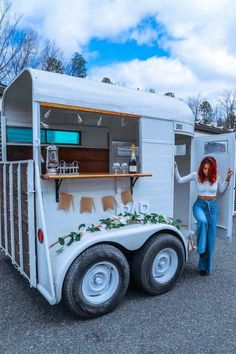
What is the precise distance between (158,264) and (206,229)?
0.81 metres

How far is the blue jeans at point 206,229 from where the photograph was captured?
128 inches

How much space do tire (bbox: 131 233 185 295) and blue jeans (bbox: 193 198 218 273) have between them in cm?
33

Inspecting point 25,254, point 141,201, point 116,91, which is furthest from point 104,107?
point 25,254

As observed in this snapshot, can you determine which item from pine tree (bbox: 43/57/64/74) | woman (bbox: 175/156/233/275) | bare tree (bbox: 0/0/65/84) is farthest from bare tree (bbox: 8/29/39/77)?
woman (bbox: 175/156/233/275)

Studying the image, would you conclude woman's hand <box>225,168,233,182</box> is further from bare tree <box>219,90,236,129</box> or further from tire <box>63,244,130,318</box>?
bare tree <box>219,90,236,129</box>

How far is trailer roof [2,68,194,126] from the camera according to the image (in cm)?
252

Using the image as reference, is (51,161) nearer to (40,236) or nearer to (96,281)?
(40,236)

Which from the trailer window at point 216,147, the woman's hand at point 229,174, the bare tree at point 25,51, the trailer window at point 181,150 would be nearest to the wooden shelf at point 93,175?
the woman's hand at point 229,174

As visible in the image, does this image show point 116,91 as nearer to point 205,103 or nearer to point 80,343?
point 80,343

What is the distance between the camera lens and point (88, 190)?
2863 millimetres

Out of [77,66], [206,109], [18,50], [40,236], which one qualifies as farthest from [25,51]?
[206,109]

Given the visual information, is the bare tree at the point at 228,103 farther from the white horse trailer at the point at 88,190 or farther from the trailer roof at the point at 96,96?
the trailer roof at the point at 96,96

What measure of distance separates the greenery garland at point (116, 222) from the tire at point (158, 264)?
19cm

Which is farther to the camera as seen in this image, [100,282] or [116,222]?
[116,222]
